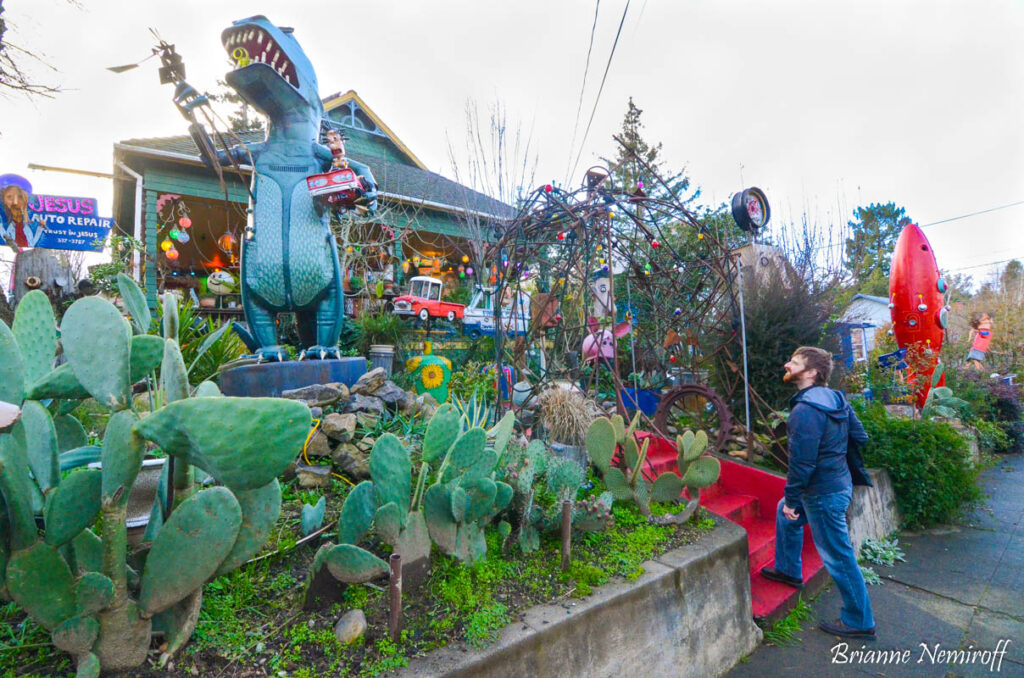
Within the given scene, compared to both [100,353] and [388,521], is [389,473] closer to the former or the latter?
[388,521]

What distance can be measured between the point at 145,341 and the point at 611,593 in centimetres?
194

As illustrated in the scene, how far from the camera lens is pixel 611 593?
6.75 ft

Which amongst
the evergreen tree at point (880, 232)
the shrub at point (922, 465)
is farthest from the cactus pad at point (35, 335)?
the evergreen tree at point (880, 232)

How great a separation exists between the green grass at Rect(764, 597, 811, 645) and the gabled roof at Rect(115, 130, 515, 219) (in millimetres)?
8549

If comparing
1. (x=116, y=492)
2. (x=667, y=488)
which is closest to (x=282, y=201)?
(x=116, y=492)

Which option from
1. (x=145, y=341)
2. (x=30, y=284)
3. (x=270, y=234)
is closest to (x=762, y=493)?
(x=145, y=341)

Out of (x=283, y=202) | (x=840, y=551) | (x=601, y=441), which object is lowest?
(x=840, y=551)

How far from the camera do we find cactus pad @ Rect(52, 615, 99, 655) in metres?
1.28

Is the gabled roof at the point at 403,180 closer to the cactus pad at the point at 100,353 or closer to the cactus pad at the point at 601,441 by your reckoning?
the cactus pad at the point at 601,441

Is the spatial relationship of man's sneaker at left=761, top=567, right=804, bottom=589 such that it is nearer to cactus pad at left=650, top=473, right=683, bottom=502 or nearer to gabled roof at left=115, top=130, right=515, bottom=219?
cactus pad at left=650, top=473, right=683, bottom=502

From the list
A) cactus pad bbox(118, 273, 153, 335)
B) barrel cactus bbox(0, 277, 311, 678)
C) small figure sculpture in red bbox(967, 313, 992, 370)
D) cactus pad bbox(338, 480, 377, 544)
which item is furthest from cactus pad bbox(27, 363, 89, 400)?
small figure sculpture in red bbox(967, 313, 992, 370)

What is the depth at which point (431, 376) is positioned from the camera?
530cm

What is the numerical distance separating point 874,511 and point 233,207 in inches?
436

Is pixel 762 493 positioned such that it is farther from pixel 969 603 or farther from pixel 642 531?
pixel 642 531
